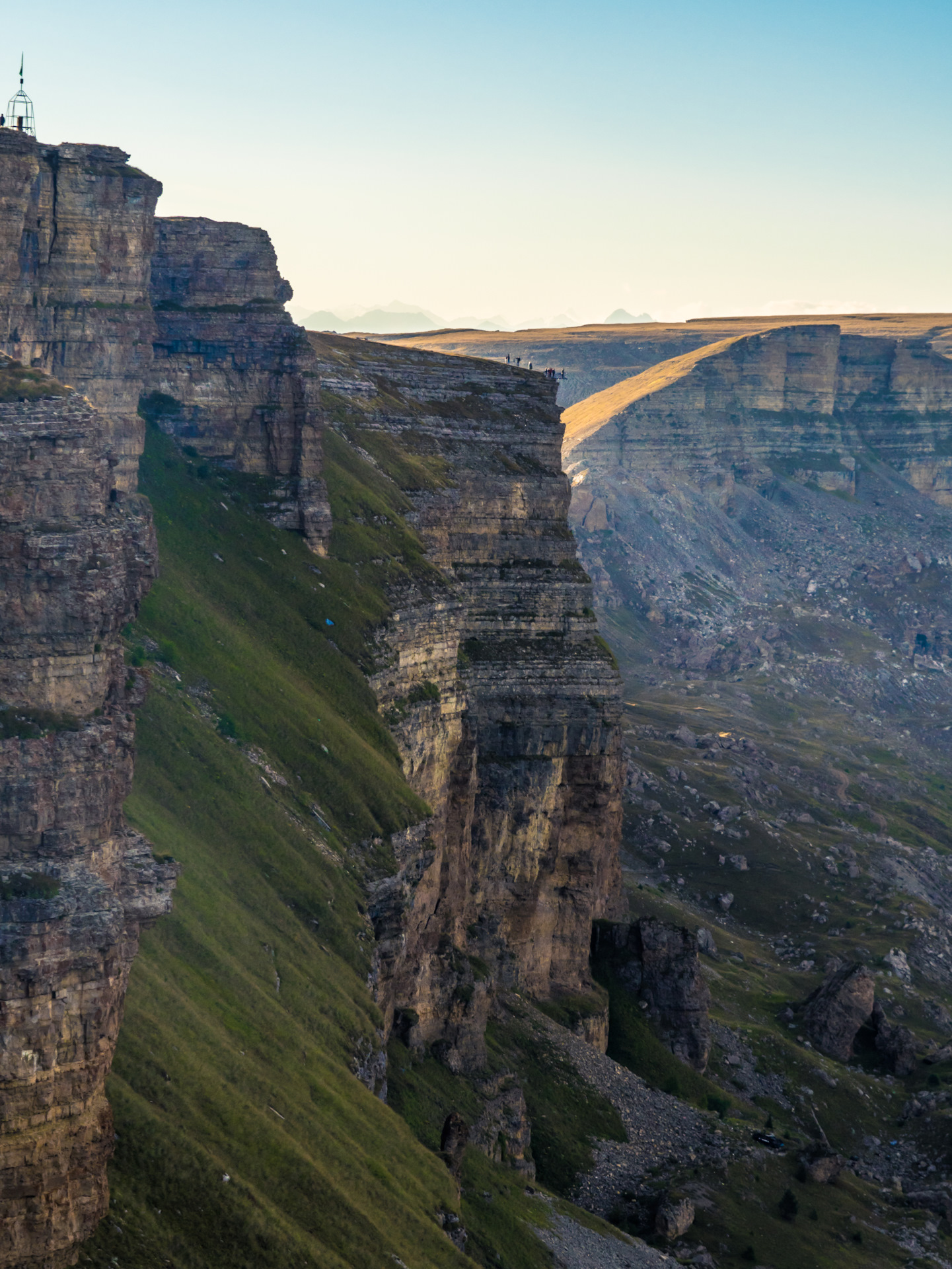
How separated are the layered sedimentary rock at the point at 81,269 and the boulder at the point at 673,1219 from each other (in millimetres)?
47126

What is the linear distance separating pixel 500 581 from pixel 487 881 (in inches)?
827

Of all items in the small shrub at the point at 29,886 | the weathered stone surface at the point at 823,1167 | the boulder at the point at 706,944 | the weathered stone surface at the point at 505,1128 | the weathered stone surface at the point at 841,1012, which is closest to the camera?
the small shrub at the point at 29,886

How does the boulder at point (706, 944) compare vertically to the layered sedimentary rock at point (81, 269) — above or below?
below

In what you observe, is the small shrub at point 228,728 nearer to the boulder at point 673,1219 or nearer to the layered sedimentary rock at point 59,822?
the boulder at point 673,1219

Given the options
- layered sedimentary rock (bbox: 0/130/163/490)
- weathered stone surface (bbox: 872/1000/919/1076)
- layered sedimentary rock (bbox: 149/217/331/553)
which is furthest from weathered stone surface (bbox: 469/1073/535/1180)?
weathered stone surface (bbox: 872/1000/919/1076)

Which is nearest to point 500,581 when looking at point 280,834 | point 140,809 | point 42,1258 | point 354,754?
point 354,754

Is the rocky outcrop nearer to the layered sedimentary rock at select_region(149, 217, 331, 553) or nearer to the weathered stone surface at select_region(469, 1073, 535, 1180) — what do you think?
the weathered stone surface at select_region(469, 1073, 535, 1180)

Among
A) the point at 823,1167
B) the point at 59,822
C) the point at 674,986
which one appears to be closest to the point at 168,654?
the point at 59,822

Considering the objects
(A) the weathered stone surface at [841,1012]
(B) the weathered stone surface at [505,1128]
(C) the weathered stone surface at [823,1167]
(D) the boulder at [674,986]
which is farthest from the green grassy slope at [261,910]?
(A) the weathered stone surface at [841,1012]

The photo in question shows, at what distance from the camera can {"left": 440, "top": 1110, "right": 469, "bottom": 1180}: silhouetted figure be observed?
266 ft

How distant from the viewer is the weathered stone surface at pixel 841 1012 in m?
129

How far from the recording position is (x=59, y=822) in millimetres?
42594

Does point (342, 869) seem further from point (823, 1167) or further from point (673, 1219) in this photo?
point (823, 1167)

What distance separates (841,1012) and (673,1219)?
144ft
